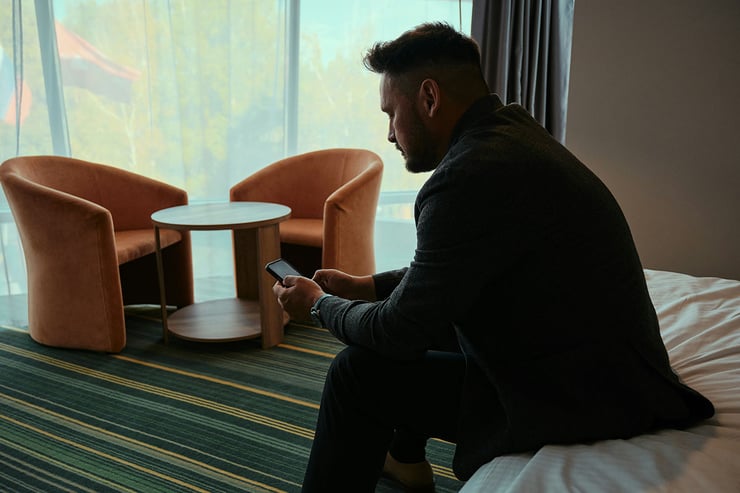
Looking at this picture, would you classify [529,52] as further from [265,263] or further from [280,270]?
[280,270]

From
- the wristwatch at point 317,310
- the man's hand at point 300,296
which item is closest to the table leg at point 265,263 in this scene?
the man's hand at point 300,296

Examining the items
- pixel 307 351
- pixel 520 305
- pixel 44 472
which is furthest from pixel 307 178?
pixel 520 305

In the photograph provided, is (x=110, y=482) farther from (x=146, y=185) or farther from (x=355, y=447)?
(x=146, y=185)

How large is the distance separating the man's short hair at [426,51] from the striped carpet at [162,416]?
1.18m

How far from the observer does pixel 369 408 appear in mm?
1273

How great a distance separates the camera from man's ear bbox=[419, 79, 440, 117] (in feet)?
4.15

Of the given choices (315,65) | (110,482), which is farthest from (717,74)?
(110,482)

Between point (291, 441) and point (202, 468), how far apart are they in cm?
31

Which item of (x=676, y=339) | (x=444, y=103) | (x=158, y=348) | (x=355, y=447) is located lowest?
(x=158, y=348)

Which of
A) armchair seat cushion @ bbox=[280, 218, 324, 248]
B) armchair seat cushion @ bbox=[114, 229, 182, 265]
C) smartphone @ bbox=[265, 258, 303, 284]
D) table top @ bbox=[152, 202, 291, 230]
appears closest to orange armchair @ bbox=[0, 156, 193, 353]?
armchair seat cushion @ bbox=[114, 229, 182, 265]

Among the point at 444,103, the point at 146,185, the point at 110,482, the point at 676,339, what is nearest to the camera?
the point at 444,103

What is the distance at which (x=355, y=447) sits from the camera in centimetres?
127

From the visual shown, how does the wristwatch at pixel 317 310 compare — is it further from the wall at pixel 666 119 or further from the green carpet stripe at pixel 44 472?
the wall at pixel 666 119

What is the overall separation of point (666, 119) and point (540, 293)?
8.25ft
